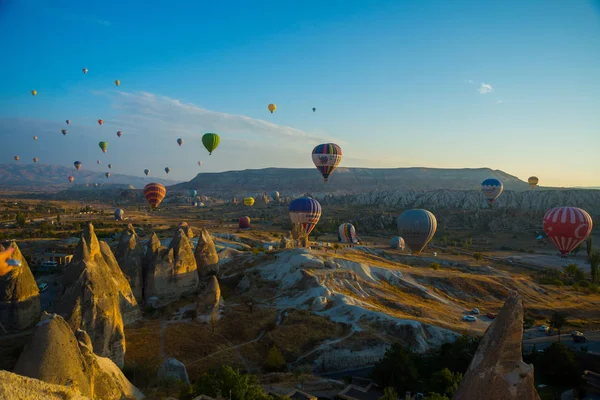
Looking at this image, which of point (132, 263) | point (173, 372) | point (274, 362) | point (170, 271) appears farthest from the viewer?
point (170, 271)

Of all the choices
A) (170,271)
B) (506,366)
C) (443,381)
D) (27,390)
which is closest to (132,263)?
(170,271)

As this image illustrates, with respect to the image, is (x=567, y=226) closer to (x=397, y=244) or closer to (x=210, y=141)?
(x=397, y=244)

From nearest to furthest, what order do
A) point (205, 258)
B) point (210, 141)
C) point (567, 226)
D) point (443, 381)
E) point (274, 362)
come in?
1. point (443, 381)
2. point (274, 362)
3. point (205, 258)
4. point (567, 226)
5. point (210, 141)

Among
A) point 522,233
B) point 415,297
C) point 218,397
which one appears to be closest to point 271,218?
point 522,233

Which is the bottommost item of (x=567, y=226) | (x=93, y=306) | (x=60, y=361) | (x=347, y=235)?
(x=347, y=235)

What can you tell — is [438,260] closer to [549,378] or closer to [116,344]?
[549,378]

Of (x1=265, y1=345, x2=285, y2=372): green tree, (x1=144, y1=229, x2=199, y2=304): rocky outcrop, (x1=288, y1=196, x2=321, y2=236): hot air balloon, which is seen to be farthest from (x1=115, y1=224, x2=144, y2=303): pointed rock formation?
(x1=288, y1=196, x2=321, y2=236): hot air balloon
